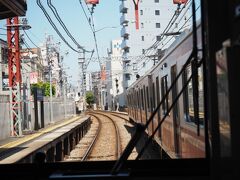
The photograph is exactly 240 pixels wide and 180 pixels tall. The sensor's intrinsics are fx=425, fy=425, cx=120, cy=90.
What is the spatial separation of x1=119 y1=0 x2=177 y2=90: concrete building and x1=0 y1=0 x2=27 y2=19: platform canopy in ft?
67.3

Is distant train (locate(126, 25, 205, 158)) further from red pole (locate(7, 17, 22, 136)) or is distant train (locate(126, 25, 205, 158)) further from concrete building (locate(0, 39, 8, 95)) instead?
concrete building (locate(0, 39, 8, 95))

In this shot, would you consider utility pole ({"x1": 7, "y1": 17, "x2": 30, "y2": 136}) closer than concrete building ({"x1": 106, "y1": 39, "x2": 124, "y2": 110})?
Yes

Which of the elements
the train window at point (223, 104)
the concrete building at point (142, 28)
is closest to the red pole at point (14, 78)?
the concrete building at point (142, 28)

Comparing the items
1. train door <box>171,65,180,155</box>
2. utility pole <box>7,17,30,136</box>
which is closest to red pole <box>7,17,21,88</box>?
utility pole <box>7,17,30,136</box>

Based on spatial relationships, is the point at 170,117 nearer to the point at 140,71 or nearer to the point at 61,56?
the point at 61,56

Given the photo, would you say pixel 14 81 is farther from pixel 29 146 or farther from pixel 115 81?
pixel 115 81

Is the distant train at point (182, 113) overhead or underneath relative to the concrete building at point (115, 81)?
underneath

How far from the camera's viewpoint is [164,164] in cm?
274

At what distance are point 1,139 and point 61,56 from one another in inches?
1091

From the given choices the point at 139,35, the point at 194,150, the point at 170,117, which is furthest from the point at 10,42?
the point at 139,35

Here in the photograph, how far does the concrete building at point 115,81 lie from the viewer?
70994 millimetres

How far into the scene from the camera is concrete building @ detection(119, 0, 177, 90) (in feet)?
106

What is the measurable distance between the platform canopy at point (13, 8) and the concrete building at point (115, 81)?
55.0 m

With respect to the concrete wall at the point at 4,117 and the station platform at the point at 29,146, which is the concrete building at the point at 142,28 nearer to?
the concrete wall at the point at 4,117
